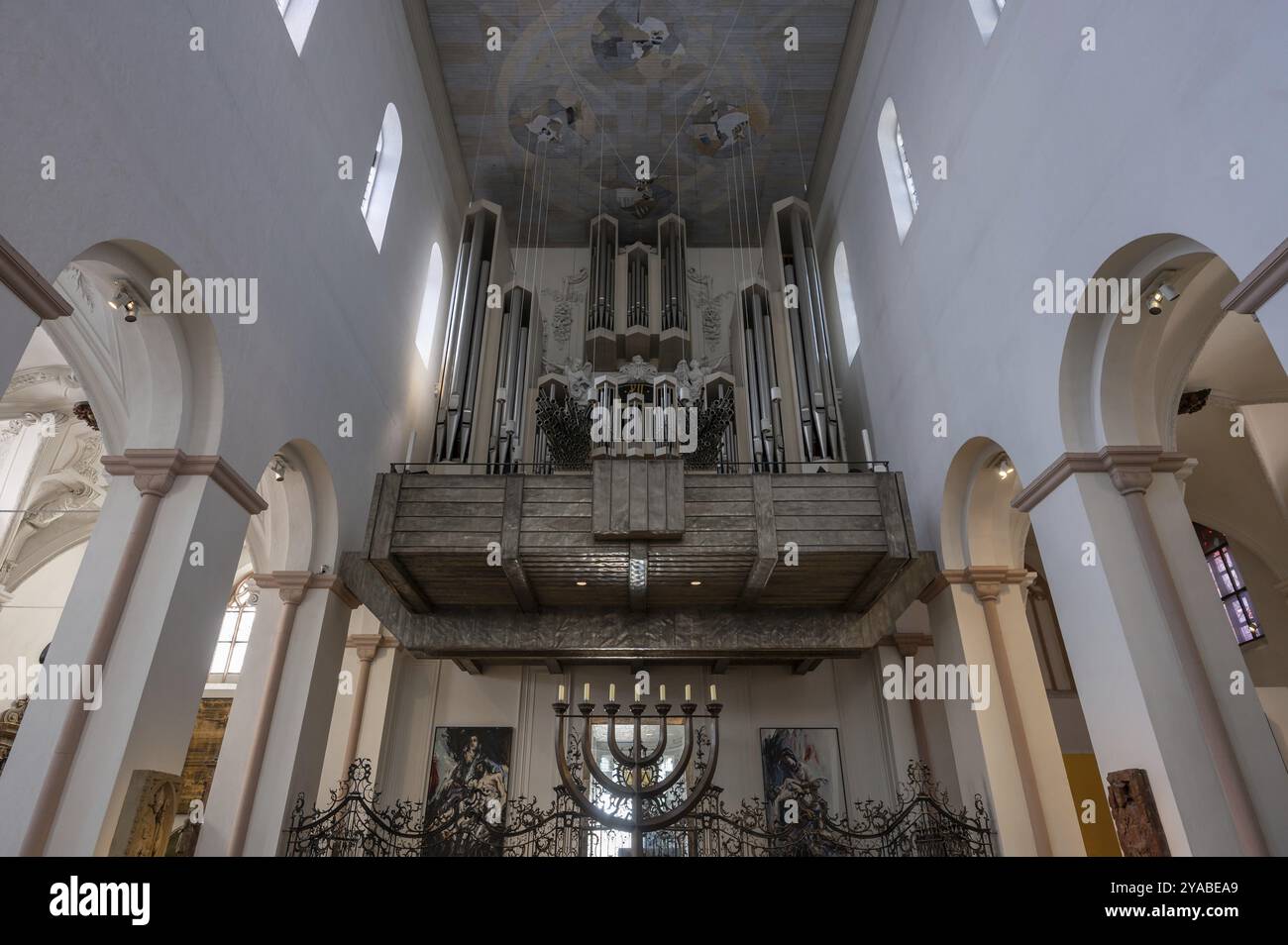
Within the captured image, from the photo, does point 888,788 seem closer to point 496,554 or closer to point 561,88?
point 496,554

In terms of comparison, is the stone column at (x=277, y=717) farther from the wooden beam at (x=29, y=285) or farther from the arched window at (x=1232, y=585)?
the arched window at (x=1232, y=585)

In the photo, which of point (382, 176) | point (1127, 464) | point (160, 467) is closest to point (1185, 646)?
point (1127, 464)

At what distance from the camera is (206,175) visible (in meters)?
5.52

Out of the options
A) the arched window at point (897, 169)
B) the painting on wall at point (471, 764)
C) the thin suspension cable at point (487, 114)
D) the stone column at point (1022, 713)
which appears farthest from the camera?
the thin suspension cable at point (487, 114)

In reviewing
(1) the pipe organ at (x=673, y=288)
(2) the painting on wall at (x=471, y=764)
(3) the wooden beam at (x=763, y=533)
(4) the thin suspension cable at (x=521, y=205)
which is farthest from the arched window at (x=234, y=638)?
(3) the wooden beam at (x=763, y=533)

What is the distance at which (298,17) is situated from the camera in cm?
734

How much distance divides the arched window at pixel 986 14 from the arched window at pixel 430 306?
7979 millimetres

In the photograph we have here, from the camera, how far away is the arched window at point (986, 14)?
6.84 m

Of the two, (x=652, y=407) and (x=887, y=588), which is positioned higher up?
(x=652, y=407)

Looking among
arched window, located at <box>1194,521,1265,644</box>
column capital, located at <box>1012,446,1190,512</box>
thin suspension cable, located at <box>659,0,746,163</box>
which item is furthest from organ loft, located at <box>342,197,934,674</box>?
arched window, located at <box>1194,521,1265,644</box>

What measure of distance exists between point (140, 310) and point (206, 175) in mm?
1134

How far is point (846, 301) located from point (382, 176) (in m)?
7.22

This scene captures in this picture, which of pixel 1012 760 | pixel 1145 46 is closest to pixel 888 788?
pixel 1012 760

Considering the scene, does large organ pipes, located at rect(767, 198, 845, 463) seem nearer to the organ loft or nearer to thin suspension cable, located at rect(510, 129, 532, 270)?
the organ loft
